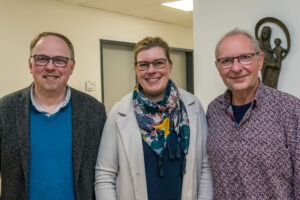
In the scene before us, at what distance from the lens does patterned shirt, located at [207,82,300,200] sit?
1312 mm

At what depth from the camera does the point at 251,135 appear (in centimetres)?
136

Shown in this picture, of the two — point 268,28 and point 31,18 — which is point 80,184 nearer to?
point 268,28

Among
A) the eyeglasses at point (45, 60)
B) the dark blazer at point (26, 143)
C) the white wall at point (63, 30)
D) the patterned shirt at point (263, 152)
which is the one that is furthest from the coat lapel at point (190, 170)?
the white wall at point (63, 30)

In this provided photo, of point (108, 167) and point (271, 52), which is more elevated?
point (271, 52)

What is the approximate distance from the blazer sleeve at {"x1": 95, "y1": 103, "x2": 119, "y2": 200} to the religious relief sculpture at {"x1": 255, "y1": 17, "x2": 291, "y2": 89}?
4.37 feet

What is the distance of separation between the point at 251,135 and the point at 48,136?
852 millimetres

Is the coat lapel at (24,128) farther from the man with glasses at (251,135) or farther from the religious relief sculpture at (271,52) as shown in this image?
the religious relief sculpture at (271,52)

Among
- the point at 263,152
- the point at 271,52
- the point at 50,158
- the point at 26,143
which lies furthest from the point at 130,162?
the point at 271,52

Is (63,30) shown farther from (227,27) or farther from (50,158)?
(50,158)

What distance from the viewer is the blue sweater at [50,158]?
1424 mm

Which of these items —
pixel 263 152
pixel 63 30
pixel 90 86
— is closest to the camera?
pixel 263 152

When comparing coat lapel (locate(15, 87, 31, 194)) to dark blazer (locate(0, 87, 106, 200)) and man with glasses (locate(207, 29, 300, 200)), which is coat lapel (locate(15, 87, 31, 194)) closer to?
dark blazer (locate(0, 87, 106, 200))

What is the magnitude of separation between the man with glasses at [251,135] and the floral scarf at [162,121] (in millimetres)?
135

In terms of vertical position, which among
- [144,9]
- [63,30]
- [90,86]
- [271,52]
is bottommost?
[90,86]
